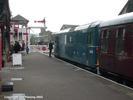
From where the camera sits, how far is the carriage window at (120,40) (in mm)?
18234

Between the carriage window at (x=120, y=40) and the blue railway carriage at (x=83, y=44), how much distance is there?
4.97 metres

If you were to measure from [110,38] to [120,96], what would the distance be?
617cm

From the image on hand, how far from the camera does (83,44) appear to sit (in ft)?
93.0

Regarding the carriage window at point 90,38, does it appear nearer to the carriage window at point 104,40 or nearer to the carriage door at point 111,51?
the carriage window at point 104,40

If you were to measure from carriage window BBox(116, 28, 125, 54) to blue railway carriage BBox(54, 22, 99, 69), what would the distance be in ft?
16.3

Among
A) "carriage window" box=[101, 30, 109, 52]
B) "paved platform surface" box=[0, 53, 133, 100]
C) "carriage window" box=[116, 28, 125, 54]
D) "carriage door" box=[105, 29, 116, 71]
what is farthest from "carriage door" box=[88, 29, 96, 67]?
"carriage window" box=[116, 28, 125, 54]

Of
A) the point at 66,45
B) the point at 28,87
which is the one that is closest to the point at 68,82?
the point at 28,87

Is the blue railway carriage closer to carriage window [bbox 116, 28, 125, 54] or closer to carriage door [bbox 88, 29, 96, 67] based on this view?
carriage door [bbox 88, 29, 96, 67]

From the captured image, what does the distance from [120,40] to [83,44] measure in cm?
972

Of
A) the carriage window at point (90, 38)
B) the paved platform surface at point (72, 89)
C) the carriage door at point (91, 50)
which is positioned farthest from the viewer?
the carriage window at point (90, 38)

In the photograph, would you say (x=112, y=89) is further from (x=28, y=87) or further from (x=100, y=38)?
(x=100, y=38)

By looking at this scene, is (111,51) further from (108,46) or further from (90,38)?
(90,38)

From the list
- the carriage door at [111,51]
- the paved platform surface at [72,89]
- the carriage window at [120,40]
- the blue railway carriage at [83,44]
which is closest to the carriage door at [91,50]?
the blue railway carriage at [83,44]

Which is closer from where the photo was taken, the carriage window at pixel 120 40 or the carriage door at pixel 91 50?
the carriage window at pixel 120 40
